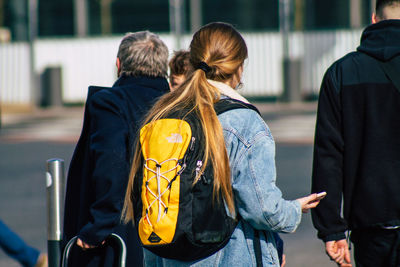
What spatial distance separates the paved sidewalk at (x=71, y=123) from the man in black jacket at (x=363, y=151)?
9079mm

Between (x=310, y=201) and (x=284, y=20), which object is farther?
(x=284, y=20)

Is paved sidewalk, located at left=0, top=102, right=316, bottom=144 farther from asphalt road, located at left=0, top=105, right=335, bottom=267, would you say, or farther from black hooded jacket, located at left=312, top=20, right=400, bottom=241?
black hooded jacket, located at left=312, top=20, right=400, bottom=241

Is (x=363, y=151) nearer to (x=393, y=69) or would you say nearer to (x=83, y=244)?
(x=393, y=69)

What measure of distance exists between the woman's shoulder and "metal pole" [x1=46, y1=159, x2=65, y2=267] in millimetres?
1527

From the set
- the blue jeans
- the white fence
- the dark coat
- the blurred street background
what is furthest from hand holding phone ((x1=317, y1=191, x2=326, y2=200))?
the white fence

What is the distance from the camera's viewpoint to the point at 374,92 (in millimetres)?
2957

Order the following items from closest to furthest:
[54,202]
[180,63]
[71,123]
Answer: [54,202], [180,63], [71,123]

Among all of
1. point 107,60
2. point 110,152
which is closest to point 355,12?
point 107,60

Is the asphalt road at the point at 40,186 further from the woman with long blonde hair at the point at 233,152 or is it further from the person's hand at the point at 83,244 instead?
the woman with long blonde hair at the point at 233,152

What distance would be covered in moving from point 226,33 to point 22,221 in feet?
16.1

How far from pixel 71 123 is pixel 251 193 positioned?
44.9 feet

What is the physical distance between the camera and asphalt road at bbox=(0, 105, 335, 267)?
5965 mm

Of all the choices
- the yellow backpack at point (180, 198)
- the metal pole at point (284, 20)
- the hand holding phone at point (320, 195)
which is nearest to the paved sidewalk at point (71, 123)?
the metal pole at point (284, 20)

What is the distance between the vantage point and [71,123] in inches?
626
